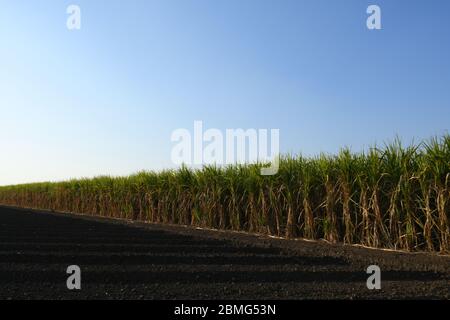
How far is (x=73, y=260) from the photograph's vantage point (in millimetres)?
8562

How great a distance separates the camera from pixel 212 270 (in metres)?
7.51

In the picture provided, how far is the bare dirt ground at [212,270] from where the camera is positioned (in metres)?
5.95

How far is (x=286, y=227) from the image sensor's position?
474 inches

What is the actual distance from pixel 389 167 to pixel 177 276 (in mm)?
5151

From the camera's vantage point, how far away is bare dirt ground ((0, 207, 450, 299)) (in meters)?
5.95

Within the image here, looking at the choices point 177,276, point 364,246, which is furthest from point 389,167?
point 177,276

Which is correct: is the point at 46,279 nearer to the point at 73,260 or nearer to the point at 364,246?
the point at 73,260

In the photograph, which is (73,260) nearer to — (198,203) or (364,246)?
(364,246)

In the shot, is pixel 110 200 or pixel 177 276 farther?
pixel 110 200
